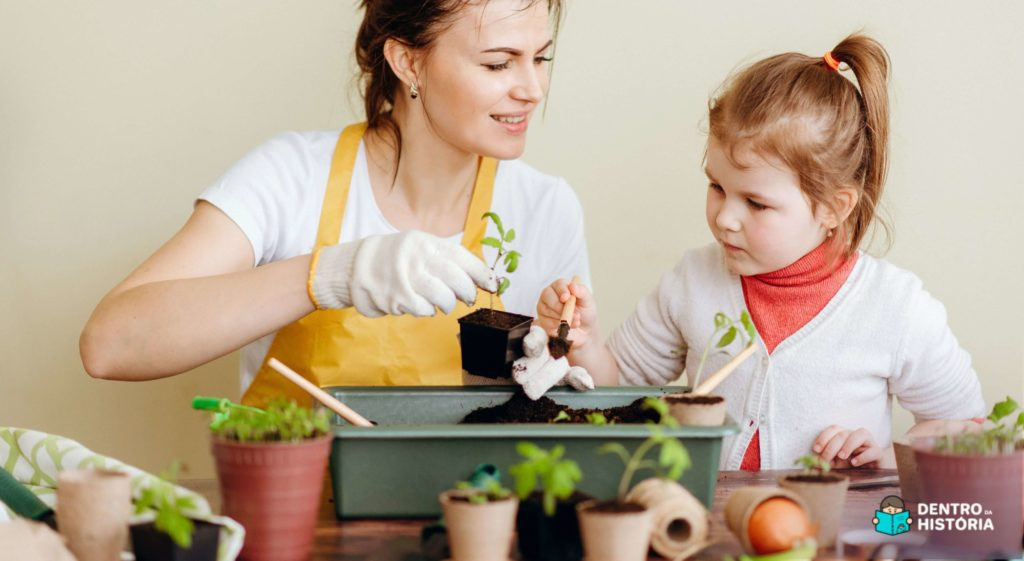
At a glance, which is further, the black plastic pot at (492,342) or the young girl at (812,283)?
the young girl at (812,283)

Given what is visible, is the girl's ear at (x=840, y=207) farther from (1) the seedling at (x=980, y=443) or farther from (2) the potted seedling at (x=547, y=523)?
(2) the potted seedling at (x=547, y=523)

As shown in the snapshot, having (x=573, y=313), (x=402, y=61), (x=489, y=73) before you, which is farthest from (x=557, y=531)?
(x=402, y=61)

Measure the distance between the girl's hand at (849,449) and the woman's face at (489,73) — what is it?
0.71 metres

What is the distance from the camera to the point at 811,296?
72.9 inches

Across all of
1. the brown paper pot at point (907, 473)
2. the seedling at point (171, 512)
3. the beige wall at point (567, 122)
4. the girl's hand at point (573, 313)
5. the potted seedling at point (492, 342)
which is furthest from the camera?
the beige wall at point (567, 122)

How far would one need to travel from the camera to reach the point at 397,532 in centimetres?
112

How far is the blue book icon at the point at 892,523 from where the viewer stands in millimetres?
1130

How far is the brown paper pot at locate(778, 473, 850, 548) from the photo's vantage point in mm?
1056

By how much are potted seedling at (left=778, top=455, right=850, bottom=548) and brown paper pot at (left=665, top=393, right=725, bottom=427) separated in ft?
0.32

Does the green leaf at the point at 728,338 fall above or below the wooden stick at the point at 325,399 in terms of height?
above

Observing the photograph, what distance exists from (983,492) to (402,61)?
1.22m

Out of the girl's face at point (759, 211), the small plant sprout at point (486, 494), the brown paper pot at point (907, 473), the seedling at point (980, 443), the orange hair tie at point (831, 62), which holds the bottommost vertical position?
the brown paper pot at point (907, 473)

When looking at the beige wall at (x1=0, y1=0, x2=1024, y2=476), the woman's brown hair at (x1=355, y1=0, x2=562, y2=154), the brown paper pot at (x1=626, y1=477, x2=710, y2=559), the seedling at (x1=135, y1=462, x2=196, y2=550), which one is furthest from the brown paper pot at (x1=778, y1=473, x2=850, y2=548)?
the beige wall at (x1=0, y1=0, x2=1024, y2=476)

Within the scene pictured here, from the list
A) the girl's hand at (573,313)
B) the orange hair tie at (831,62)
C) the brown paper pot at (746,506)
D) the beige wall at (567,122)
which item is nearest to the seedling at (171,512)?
the brown paper pot at (746,506)
